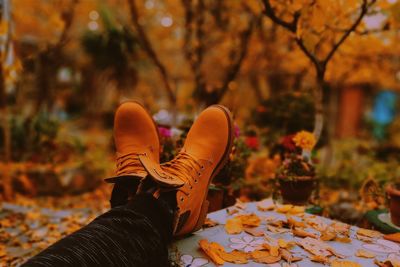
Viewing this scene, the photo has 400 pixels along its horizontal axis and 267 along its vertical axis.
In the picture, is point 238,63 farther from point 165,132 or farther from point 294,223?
point 294,223

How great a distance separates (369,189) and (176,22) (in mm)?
5247

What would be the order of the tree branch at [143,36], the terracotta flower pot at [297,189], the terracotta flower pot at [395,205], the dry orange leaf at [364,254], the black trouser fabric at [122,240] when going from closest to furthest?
1. the black trouser fabric at [122,240]
2. the dry orange leaf at [364,254]
3. the terracotta flower pot at [395,205]
4. the terracotta flower pot at [297,189]
5. the tree branch at [143,36]

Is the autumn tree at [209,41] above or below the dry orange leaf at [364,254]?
above

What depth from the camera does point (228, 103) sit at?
4602 mm

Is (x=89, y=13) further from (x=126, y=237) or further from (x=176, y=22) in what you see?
(x=126, y=237)

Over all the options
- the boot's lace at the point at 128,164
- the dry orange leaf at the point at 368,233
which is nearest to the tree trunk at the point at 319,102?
the dry orange leaf at the point at 368,233

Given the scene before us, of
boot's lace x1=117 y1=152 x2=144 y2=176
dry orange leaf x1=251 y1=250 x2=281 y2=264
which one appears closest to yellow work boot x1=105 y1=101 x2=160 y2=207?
boot's lace x1=117 y1=152 x2=144 y2=176

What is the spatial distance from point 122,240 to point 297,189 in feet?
4.60

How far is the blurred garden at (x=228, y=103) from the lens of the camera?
2502 mm

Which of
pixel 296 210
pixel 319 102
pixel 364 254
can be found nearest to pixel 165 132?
pixel 296 210

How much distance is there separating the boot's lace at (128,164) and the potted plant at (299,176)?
1.06m

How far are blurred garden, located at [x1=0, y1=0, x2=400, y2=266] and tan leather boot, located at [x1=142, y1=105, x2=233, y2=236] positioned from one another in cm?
63

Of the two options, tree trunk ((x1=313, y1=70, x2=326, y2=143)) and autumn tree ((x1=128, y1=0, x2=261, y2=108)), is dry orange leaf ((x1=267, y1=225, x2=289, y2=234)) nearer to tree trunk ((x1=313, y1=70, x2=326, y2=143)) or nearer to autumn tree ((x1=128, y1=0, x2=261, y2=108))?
tree trunk ((x1=313, y1=70, x2=326, y2=143))

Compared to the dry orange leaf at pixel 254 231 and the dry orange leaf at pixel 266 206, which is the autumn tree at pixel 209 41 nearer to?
the dry orange leaf at pixel 266 206
